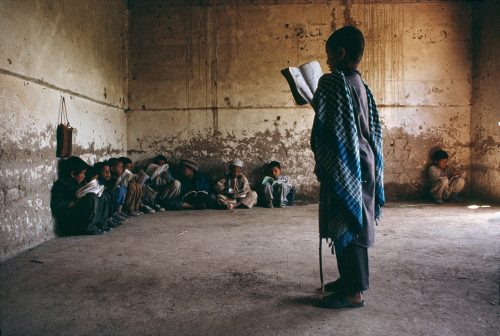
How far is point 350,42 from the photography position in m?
2.78

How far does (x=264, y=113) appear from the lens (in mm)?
8906

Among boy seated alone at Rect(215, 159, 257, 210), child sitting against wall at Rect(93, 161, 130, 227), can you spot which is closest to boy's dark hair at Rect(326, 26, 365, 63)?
child sitting against wall at Rect(93, 161, 130, 227)

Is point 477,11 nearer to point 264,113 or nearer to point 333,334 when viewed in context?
point 264,113

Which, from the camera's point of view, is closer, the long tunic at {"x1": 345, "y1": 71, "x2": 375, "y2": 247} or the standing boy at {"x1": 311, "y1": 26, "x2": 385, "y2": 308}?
the standing boy at {"x1": 311, "y1": 26, "x2": 385, "y2": 308}

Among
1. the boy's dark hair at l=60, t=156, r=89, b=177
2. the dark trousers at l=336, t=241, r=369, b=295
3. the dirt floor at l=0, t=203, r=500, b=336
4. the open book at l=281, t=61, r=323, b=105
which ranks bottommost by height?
the dirt floor at l=0, t=203, r=500, b=336

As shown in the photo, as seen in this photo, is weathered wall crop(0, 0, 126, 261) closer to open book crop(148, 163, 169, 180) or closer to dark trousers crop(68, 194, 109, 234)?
dark trousers crop(68, 194, 109, 234)

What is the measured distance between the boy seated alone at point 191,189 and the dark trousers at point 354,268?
5245 millimetres

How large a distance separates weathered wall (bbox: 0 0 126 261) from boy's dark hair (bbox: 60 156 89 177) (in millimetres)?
172

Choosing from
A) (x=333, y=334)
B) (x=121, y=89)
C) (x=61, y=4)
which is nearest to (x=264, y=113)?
(x=121, y=89)

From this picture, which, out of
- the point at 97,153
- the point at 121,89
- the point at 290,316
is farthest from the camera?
the point at 121,89

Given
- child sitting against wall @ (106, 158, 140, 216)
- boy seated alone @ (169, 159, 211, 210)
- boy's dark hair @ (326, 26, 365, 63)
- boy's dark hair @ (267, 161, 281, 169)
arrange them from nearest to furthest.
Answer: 1. boy's dark hair @ (326, 26, 365, 63)
2. child sitting against wall @ (106, 158, 140, 216)
3. boy seated alone @ (169, 159, 211, 210)
4. boy's dark hair @ (267, 161, 281, 169)

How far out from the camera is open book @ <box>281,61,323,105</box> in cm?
307

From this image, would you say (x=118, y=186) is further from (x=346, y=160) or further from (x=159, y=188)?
(x=346, y=160)

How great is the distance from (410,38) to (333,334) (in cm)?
785
